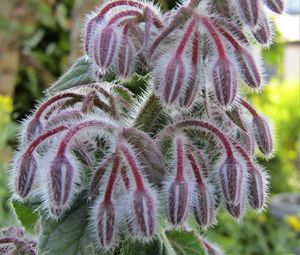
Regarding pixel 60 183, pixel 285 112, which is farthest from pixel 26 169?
pixel 285 112

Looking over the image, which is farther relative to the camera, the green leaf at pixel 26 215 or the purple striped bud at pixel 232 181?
the green leaf at pixel 26 215

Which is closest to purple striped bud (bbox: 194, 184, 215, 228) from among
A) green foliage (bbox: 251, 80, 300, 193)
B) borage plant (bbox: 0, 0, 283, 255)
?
borage plant (bbox: 0, 0, 283, 255)

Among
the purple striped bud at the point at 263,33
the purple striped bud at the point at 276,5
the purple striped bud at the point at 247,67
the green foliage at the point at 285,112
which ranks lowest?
the green foliage at the point at 285,112

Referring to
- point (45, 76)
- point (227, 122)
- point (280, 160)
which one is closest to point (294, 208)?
point (280, 160)

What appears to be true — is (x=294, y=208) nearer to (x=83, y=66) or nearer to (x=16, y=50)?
(x=16, y=50)

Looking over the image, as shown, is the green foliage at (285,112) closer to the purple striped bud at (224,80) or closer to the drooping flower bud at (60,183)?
the purple striped bud at (224,80)

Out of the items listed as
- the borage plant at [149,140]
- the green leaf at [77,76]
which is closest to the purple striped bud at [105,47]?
the borage plant at [149,140]

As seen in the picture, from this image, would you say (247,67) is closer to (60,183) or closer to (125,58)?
(125,58)
